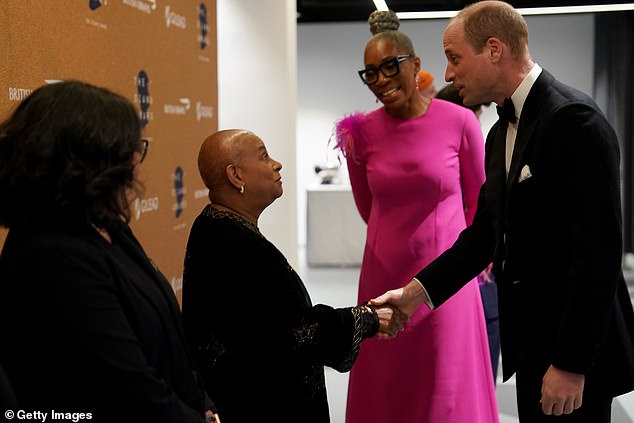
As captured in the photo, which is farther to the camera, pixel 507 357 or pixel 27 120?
pixel 507 357

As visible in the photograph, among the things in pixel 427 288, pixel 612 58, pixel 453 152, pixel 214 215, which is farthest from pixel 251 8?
pixel 612 58

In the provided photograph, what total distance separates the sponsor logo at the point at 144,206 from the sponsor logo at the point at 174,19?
708 mm

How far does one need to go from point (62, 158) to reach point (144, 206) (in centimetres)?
153

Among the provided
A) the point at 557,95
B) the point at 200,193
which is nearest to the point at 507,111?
the point at 557,95

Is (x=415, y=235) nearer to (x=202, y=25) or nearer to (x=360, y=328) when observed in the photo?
(x=360, y=328)

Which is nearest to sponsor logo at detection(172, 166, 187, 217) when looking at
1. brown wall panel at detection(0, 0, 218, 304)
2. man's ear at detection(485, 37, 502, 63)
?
brown wall panel at detection(0, 0, 218, 304)

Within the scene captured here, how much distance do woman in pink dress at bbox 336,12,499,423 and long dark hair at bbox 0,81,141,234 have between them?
1664mm

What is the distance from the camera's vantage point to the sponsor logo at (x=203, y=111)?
3.47 m

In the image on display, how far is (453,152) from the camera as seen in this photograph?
292 cm

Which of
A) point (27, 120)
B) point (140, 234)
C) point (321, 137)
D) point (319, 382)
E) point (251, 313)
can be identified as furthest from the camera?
point (321, 137)

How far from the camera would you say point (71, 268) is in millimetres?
1270

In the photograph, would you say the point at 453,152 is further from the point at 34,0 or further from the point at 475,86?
the point at 34,0

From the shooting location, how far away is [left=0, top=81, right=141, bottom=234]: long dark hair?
4.21ft

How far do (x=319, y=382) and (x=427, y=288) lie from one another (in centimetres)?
68
